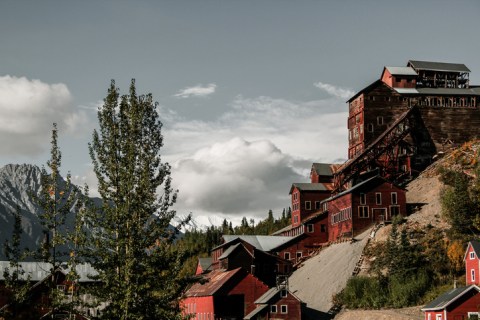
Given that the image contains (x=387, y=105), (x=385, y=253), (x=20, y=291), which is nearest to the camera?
(x=20, y=291)

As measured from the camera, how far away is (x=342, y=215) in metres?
87.2

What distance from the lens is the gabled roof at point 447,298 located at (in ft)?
174

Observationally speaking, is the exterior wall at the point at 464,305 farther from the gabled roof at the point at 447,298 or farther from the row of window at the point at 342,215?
the row of window at the point at 342,215

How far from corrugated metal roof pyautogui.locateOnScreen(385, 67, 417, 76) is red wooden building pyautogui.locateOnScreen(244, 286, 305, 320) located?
48454 mm

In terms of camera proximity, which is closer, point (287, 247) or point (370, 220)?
point (370, 220)

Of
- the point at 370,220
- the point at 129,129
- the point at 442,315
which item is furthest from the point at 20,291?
the point at 370,220

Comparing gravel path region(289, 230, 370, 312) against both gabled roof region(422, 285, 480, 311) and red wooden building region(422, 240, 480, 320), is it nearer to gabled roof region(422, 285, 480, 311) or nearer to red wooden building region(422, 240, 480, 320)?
gabled roof region(422, 285, 480, 311)

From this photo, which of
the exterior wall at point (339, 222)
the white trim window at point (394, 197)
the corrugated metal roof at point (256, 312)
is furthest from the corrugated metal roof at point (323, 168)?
the corrugated metal roof at point (256, 312)

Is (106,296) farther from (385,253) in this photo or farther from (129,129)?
(385,253)

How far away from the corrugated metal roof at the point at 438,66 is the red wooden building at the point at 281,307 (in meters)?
52.8

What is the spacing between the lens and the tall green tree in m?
31.9

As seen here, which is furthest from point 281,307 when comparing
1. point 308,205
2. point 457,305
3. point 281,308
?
point 308,205

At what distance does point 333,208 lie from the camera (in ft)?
298

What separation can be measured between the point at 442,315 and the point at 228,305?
28.5 metres
